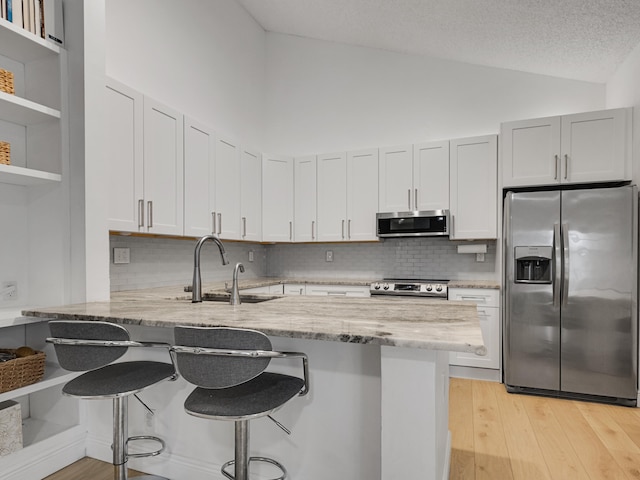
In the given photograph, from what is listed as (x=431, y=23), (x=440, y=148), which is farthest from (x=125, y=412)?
(x=431, y=23)

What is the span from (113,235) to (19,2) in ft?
5.13

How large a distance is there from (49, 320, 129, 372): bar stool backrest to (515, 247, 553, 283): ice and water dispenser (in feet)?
10.1

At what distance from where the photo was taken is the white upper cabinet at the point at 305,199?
4.54 m

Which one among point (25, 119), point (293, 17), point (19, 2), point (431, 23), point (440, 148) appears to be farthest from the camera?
point (293, 17)

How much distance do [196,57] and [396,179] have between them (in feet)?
7.77

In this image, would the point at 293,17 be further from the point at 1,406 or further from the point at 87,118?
the point at 1,406

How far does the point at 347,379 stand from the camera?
1685mm

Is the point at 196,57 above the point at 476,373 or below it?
above

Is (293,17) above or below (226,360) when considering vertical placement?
above

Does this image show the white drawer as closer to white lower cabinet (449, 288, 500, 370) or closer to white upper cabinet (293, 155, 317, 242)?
white lower cabinet (449, 288, 500, 370)

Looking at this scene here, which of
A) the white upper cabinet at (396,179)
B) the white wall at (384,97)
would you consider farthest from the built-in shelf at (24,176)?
the white wall at (384,97)

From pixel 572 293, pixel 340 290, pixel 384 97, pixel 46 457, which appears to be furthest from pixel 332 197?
pixel 46 457

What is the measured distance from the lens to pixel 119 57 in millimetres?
2965

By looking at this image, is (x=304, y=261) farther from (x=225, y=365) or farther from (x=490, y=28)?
(x=225, y=365)
